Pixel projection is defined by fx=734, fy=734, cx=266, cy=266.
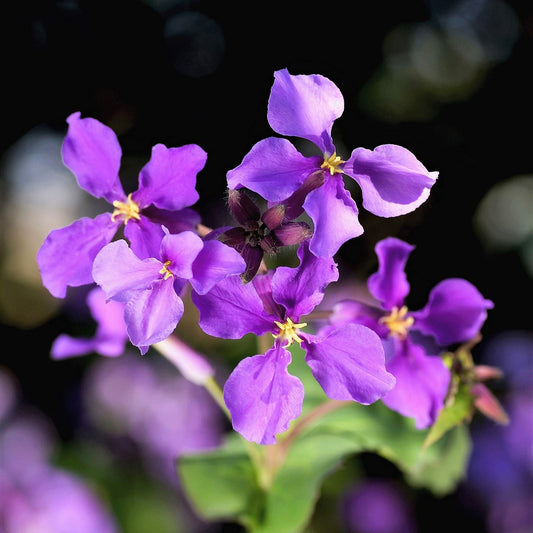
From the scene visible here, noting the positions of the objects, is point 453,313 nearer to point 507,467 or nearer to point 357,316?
point 357,316

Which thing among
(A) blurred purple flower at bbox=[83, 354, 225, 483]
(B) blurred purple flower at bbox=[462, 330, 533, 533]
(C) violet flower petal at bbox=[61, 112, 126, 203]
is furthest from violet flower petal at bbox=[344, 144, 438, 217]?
(B) blurred purple flower at bbox=[462, 330, 533, 533]

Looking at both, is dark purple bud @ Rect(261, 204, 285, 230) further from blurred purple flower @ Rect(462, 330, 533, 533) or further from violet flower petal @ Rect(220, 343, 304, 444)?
blurred purple flower @ Rect(462, 330, 533, 533)

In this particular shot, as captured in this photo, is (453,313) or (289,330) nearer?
(289,330)

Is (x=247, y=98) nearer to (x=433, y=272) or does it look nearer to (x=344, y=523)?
(x=433, y=272)

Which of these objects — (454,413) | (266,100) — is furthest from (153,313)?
(266,100)

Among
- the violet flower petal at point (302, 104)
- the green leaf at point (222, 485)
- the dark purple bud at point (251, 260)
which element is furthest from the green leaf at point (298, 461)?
the violet flower petal at point (302, 104)

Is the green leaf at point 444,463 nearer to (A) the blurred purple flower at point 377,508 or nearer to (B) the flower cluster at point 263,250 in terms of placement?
(B) the flower cluster at point 263,250
